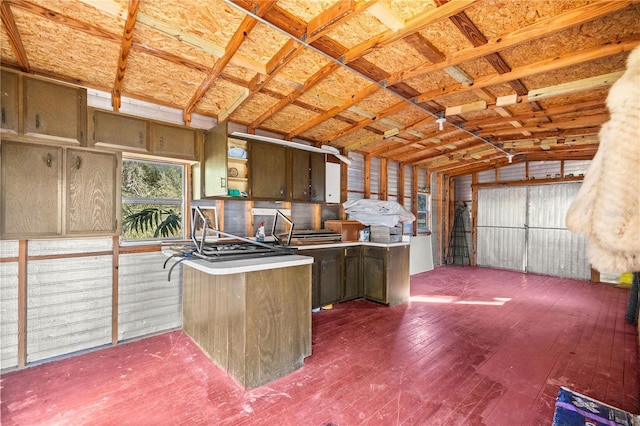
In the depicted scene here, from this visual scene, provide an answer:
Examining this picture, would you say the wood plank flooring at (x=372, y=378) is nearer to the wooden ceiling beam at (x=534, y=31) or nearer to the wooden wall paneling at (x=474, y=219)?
the wooden ceiling beam at (x=534, y=31)

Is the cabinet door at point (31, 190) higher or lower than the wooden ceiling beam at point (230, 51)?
lower

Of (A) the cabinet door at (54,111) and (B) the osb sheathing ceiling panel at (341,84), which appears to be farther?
(B) the osb sheathing ceiling panel at (341,84)

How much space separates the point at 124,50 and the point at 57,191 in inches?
60.1

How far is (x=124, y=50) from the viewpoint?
2506 mm

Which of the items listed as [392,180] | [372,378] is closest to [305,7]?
[372,378]

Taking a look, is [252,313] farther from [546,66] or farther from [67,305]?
[546,66]

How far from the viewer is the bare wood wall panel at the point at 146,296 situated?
324cm

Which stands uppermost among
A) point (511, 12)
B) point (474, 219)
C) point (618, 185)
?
point (511, 12)

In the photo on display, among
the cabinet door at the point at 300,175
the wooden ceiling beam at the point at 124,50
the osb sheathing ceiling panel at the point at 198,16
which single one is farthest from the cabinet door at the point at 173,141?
the cabinet door at the point at 300,175

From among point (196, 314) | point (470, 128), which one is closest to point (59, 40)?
point (196, 314)

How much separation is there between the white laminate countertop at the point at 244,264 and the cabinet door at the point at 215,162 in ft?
3.74

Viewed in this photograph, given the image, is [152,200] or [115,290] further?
[152,200]

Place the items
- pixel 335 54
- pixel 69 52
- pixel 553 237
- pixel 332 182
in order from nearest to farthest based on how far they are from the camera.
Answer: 1. pixel 69 52
2. pixel 335 54
3. pixel 332 182
4. pixel 553 237

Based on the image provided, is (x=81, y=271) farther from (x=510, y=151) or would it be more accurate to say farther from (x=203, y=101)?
(x=510, y=151)
